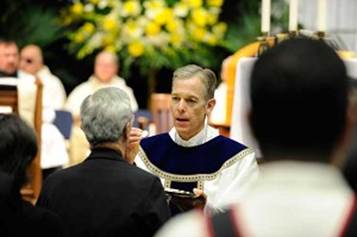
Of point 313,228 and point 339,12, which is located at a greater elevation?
point 313,228

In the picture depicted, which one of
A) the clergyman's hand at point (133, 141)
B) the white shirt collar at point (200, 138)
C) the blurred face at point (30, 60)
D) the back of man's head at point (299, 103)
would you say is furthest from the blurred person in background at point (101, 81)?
the back of man's head at point (299, 103)

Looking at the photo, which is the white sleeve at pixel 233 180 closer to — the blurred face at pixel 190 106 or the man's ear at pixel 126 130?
the blurred face at pixel 190 106

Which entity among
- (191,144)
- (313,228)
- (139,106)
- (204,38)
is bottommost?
(139,106)

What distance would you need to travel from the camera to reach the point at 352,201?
5.65ft

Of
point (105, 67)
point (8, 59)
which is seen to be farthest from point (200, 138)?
point (105, 67)

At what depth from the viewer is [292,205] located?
1.70 metres

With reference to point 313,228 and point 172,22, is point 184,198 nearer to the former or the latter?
point 313,228

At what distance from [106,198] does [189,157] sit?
85cm

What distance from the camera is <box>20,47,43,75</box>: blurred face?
31.3 feet

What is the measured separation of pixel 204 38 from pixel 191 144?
20.6 feet

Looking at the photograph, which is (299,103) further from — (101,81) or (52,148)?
(101,81)

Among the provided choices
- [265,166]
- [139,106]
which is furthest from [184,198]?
Answer: [139,106]

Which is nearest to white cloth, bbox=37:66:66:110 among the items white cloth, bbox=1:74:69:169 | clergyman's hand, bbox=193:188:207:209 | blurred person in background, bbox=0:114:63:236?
white cloth, bbox=1:74:69:169

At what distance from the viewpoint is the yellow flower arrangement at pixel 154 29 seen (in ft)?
33.9
